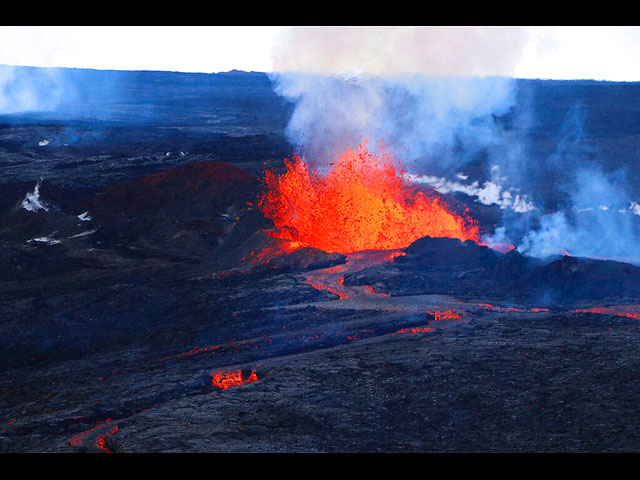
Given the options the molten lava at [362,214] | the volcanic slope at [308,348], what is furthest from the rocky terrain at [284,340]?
the molten lava at [362,214]

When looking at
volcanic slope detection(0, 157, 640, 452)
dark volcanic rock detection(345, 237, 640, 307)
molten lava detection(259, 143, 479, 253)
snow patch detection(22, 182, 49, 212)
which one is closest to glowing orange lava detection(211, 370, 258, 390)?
volcanic slope detection(0, 157, 640, 452)

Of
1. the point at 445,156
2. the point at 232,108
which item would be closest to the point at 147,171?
the point at 445,156

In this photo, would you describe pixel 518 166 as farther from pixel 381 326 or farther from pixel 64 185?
pixel 381 326

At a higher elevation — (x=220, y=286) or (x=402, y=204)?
(x=402, y=204)

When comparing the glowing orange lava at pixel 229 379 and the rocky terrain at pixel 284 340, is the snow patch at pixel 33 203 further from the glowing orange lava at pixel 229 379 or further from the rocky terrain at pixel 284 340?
the glowing orange lava at pixel 229 379

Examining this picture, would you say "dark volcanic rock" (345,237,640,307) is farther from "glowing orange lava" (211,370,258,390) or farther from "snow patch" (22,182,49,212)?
"snow patch" (22,182,49,212)

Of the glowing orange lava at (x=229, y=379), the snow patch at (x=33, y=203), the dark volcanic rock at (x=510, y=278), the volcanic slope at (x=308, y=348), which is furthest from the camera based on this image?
the snow patch at (x=33, y=203)
